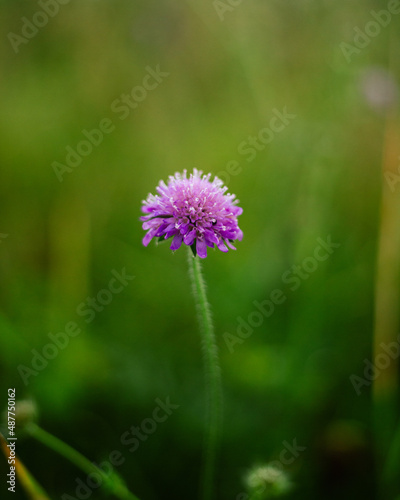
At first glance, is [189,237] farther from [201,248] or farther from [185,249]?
[185,249]

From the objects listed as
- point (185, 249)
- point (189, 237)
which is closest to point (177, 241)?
point (189, 237)

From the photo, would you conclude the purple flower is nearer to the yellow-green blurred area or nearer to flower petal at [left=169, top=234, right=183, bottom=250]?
flower petal at [left=169, top=234, right=183, bottom=250]

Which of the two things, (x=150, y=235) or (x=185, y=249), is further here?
(x=185, y=249)

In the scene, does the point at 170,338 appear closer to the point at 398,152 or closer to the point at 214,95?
the point at 398,152

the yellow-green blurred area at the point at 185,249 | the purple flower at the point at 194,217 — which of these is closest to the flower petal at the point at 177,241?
the purple flower at the point at 194,217

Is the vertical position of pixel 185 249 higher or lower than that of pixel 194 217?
higher

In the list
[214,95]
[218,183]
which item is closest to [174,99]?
[214,95]
